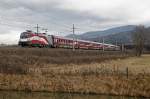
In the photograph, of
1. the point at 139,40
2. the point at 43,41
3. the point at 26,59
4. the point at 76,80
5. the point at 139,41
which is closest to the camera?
the point at 76,80

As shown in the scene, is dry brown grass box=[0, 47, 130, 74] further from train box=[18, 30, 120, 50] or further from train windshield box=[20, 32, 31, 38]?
train windshield box=[20, 32, 31, 38]

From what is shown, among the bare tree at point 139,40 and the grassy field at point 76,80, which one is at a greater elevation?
the bare tree at point 139,40

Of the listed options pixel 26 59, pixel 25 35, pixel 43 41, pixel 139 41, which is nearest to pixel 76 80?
pixel 26 59

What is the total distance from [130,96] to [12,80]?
15.0m

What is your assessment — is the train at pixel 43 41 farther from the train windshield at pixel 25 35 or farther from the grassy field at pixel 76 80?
the grassy field at pixel 76 80

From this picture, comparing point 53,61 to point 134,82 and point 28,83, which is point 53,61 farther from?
point 134,82

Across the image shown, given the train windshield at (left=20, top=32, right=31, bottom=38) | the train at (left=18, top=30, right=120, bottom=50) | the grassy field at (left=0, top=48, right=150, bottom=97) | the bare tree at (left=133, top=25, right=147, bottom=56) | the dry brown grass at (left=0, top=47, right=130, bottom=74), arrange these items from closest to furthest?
the grassy field at (left=0, top=48, right=150, bottom=97), the dry brown grass at (left=0, top=47, right=130, bottom=74), the train windshield at (left=20, top=32, right=31, bottom=38), the train at (left=18, top=30, right=120, bottom=50), the bare tree at (left=133, top=25, right=147, bottom=56)

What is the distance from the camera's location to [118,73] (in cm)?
4700

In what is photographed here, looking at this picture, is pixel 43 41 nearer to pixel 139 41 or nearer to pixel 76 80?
pixel 76 80

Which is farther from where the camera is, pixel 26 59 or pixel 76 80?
pixel 26 59

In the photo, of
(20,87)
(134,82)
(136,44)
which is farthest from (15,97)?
(136,44)

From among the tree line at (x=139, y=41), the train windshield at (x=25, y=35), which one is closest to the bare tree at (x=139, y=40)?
the tree line at (x=139, y=41)

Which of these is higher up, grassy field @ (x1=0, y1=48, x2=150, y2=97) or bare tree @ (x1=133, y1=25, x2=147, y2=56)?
bare tree @ (x1=133, y1=25, x2=147, y2=56)

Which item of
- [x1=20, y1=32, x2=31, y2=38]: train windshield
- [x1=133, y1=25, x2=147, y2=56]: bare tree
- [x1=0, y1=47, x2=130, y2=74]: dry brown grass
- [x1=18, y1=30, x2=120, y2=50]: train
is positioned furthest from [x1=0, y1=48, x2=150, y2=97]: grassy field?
[x1=133, y1=25, x2=147, y2=56]: bare tree
